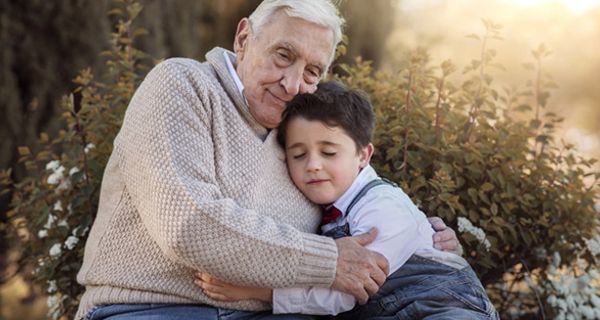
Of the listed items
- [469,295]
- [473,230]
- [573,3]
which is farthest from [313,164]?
[573,3]

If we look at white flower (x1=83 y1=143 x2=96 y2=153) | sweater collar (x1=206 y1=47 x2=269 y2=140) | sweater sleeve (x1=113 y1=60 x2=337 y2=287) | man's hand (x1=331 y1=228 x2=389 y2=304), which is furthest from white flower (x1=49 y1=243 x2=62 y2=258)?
man's hand (x1=331 y1=228 x2=389 y2=304)

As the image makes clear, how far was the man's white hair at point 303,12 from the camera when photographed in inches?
90.5

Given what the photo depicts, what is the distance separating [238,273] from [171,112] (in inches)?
19.1

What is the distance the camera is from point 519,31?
36.9ft

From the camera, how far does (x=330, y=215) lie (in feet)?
7.82

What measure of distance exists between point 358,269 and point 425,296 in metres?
0.24

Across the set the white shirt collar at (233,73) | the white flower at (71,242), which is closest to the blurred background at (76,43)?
the white shirt collar at (233,73)

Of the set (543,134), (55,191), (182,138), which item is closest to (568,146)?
(543,134)

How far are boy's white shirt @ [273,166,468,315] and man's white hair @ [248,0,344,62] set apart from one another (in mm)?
503

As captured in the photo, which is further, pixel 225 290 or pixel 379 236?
pixel 379 236

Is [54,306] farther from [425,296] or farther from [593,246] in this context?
[593,246]

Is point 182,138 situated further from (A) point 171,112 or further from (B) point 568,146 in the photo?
(B) point 568,146

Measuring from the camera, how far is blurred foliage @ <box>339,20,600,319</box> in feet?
9.20

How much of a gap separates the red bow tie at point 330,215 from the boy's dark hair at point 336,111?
0.71 ft
